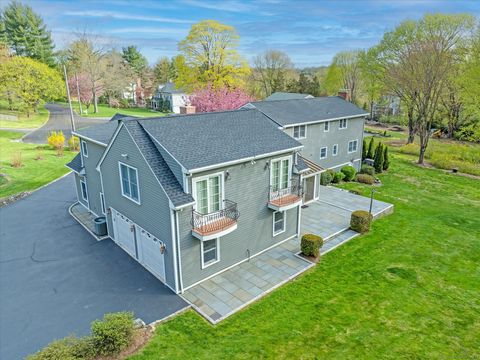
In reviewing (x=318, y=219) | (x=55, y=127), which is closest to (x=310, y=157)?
(x=318, y=219)

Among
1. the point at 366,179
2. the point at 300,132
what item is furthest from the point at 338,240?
the point at 366,179

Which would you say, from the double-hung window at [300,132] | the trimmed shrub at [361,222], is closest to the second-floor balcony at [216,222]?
the trimmed shrub at [361,222]

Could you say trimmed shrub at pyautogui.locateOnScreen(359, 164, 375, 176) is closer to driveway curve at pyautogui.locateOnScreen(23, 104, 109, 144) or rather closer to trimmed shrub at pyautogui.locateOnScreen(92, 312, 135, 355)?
trimmed shrub at pyautogui.locateOnScreen(92, 312, 135, 355)

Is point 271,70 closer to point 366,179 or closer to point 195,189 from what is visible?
point 366,179

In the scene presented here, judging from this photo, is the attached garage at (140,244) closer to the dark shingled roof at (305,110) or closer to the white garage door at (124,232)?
the white garage door at (124,232)

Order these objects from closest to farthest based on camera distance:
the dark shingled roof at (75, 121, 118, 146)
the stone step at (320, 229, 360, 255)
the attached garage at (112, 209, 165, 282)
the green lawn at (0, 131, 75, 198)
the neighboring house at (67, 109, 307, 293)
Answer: the neighboring house at (67, 109, 307, 293)
the attached garage at (112, 209, 165, 282)
the stone step at (320, 229, 360, 255)
the dark shingled roof at (75, 121, 118, 146)
the green lawn at (0, 131, 75, 198)

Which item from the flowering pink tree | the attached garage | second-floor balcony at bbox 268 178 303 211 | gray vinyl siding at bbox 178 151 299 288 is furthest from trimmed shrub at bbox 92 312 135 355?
the flowering pink tree
